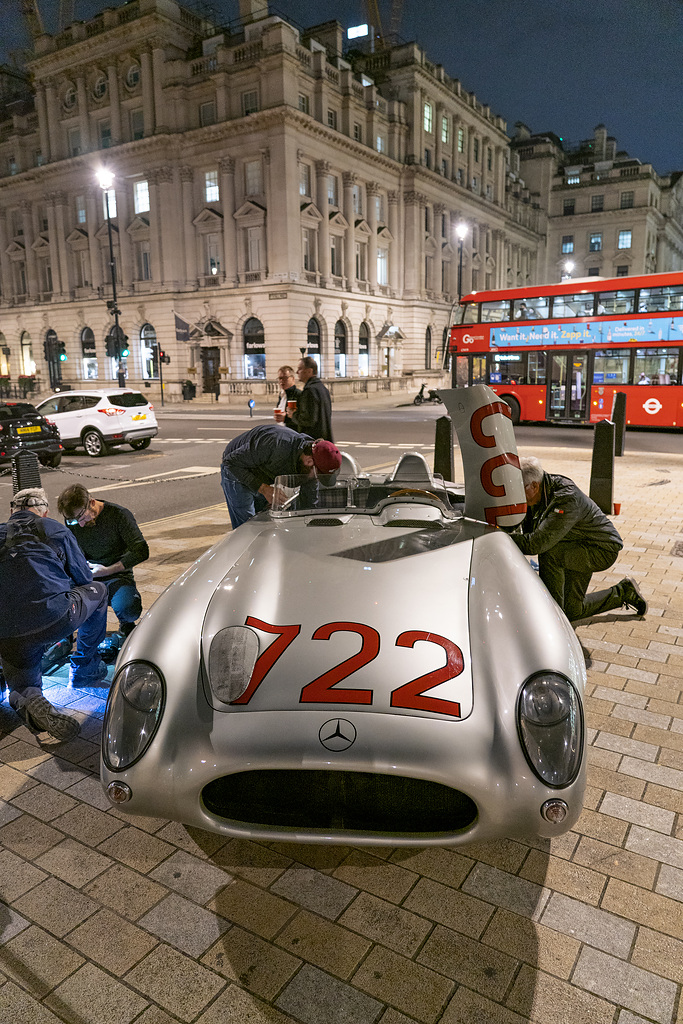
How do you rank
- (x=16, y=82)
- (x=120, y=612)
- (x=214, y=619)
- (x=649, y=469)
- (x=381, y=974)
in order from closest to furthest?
(x=381, y=974) < (x=214, y=619) < (x=120, y=612) < (x=649, y=469) < (x=16, y=82)

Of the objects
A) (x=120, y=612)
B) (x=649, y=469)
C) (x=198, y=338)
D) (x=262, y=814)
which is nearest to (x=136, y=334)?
(x=198, y=338)

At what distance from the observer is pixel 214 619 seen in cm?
280

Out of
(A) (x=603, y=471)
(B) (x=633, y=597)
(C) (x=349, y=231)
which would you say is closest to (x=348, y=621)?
(B) (x=633, y=597)

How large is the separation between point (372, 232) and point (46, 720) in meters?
49.4

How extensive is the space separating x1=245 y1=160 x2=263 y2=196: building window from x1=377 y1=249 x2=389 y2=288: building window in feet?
38.0

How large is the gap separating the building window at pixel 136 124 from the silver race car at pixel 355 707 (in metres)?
51.3

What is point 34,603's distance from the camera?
3.77 metres

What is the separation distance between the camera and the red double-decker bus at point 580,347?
19.3 m

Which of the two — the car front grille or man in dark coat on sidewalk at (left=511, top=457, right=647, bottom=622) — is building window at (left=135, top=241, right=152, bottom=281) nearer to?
man in dark coat on sidewalk at (left=511, top=457, right=647, bottom=622)

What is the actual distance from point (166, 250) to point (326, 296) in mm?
10752

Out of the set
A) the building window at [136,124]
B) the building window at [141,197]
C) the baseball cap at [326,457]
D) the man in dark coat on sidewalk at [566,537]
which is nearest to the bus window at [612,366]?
the man in dark coat on sidewalk at [566,537]

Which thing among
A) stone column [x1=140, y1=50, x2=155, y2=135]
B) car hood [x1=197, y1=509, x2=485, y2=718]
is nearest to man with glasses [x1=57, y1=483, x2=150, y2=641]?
car hood [x1=197, y1=509, x2=485, y2=718]

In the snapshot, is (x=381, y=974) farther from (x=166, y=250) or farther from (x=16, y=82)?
(x=16, y=82)

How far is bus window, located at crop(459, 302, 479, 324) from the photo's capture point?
904 inches
